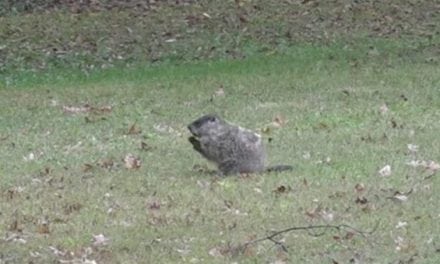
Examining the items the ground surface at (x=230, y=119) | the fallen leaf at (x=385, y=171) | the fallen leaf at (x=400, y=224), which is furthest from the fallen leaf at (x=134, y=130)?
the fallen leaf at (x=400, y=224)

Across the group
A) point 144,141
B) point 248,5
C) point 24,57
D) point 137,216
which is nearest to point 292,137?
point 144,141

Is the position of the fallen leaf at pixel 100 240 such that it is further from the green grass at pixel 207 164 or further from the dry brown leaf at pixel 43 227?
the dry brown leaf at pixel 43 227

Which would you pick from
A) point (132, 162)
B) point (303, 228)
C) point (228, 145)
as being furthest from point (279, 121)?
point (303, 228)

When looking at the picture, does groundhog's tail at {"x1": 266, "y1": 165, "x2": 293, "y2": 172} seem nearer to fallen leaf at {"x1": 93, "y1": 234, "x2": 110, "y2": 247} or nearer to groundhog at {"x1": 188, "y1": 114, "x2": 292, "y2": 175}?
groundhog at {"x1": 188, "y1": 114, "x2": 292, "y2": 175}

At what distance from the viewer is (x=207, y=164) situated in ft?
34.5

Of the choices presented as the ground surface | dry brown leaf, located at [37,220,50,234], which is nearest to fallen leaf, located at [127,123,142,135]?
the ground surface

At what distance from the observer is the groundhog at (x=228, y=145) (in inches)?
384

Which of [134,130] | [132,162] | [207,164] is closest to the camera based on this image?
[207,164]

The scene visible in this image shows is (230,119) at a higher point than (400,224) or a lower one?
lower

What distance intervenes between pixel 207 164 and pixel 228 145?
2.52ft

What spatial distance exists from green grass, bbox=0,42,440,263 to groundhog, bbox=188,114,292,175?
0.54ft

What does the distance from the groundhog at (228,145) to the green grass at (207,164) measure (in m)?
0.17

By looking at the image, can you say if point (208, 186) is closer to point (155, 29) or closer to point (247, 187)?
point (247, 187)

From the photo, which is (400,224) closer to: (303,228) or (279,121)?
(303,228)
